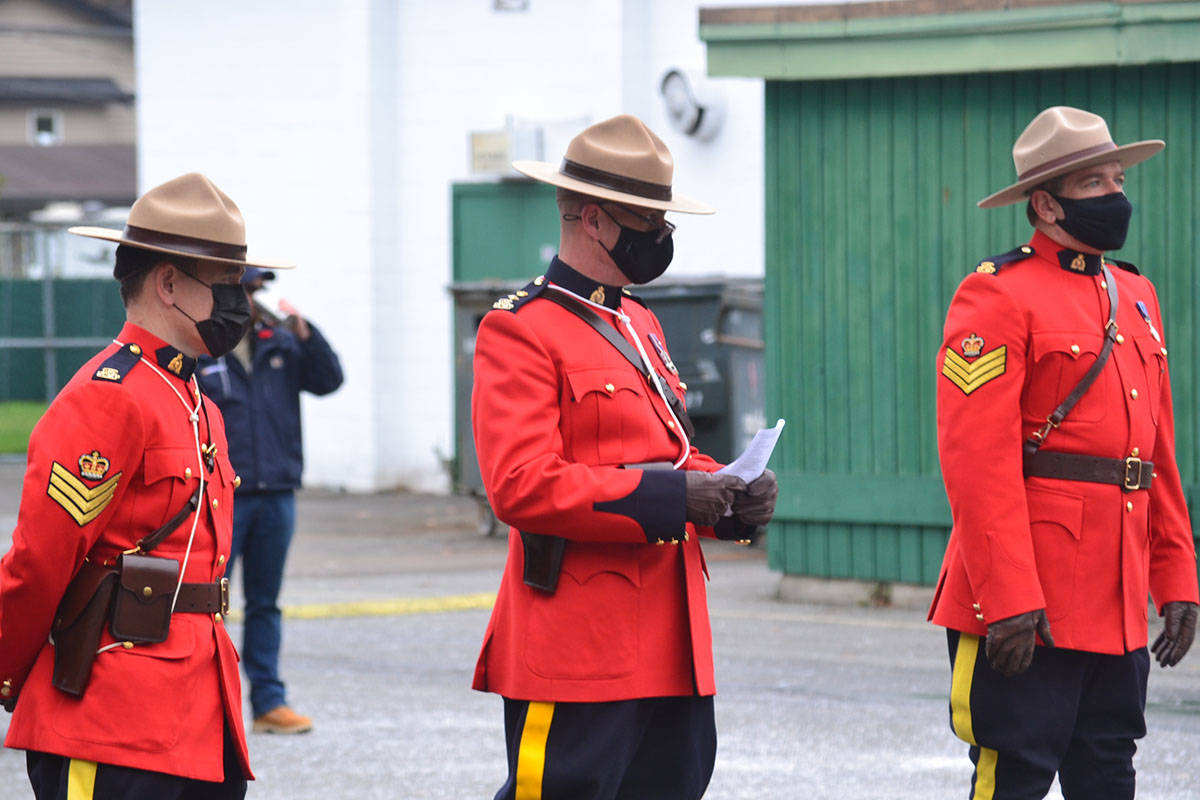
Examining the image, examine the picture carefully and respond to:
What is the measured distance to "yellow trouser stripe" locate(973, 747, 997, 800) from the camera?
14.9 feet

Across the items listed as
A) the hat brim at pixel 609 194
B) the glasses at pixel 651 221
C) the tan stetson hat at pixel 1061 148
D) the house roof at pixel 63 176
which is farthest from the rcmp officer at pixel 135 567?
the house roof at pixel 63 176

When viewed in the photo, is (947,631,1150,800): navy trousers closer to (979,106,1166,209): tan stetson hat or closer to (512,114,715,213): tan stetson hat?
(979,106,1166,209): tan stetson hat

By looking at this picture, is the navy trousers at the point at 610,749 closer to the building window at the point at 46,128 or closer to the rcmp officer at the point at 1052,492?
the rcmp officer at the point at 1052,492

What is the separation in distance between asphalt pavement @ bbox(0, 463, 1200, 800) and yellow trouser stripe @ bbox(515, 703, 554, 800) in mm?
2342

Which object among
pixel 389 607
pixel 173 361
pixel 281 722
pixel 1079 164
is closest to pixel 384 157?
pixel 389 607

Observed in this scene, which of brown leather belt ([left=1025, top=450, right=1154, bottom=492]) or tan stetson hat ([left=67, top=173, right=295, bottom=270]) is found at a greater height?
tan stetson hat ([left=67, top=173, right=295, bottom=270])

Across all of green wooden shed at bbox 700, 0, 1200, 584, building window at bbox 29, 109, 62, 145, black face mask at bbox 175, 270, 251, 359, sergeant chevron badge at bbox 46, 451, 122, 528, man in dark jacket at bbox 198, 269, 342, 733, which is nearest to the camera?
sergeant chevron badge at bbox 46, 451, 122, 528

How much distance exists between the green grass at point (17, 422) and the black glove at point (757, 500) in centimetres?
1810

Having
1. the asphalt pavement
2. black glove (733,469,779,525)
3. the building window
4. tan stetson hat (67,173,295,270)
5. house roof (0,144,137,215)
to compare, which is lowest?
the asphalt pavement

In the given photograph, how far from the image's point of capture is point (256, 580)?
24.0 ft

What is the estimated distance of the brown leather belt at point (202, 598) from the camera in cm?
392

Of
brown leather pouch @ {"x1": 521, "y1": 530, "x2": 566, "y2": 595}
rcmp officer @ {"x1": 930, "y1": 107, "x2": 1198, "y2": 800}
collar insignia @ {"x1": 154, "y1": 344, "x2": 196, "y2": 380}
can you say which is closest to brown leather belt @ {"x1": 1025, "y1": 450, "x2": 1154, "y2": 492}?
rcmp officer @ {"x1": 930, "y1": 107, "x2": 1198, "y2": 800}

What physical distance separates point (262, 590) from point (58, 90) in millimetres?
37597

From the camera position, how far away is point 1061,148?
4.68 metres
